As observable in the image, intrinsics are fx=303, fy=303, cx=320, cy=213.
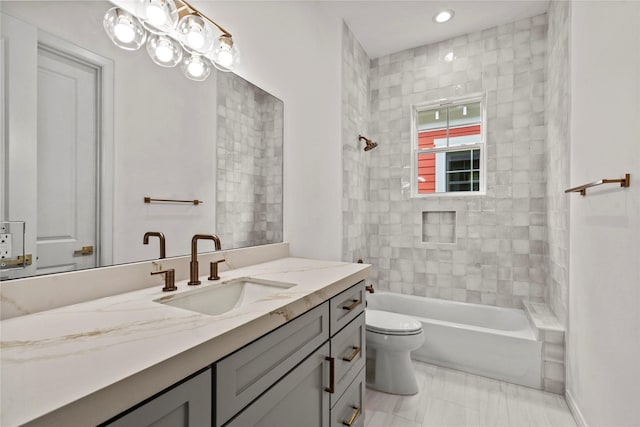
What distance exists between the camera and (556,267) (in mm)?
2221

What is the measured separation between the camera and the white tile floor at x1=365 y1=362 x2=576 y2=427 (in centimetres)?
174

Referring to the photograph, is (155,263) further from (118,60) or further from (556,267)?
(556,267)

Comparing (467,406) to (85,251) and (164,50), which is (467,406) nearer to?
(85,251)

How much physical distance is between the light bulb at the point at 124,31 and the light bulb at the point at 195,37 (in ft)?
0.82

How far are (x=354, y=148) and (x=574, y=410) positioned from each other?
7.83 feet

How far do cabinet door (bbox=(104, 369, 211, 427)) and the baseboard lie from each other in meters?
2.02

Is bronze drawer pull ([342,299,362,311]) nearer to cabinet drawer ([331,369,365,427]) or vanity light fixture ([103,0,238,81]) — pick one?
cabinet drawer ([331,369,365,427])

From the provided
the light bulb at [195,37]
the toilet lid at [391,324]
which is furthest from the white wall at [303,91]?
the toilet lid at [391,324]

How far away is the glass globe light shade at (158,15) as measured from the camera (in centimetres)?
117

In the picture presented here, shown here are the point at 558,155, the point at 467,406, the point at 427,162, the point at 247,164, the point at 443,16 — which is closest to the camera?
the point at 247,164

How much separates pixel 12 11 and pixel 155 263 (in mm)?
847

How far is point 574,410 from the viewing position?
1.76 m

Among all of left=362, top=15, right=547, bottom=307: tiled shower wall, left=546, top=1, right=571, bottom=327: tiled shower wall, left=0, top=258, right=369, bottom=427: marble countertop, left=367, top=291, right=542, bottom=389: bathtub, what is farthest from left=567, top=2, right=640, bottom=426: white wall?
left=0, top=258, right=369, bottom=427: marble countertop

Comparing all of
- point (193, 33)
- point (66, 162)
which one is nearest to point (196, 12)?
point (193, 33)
